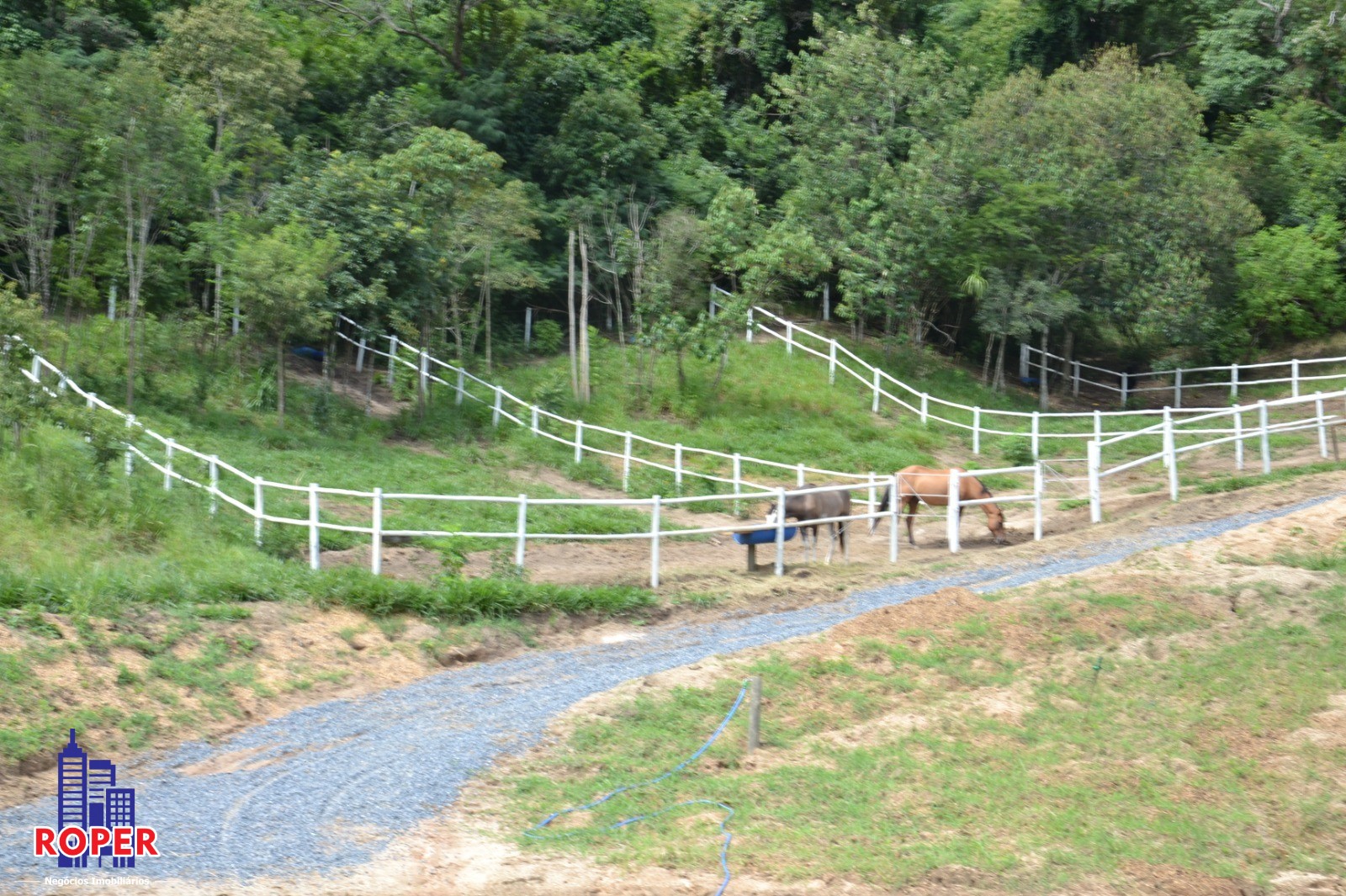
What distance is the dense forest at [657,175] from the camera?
2514 cm

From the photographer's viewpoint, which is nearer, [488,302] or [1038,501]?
[1038,501]

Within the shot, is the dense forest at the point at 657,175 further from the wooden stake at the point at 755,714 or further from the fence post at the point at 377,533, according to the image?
the wooden stake at the point at 755,714

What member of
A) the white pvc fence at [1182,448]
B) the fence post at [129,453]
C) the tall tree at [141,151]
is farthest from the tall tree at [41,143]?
the white pvc fence at [1182,448]

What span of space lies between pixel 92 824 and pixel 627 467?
51.0ft

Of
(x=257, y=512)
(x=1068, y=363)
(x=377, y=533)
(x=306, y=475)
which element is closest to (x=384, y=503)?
(x=306, y=475)

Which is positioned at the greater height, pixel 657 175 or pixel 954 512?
pixel 657 175

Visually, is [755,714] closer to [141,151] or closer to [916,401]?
[141,151]

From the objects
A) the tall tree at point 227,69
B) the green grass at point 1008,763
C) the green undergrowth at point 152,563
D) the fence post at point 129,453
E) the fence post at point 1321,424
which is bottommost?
the green grass at point 1008,763

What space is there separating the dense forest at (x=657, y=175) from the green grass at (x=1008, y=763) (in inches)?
600

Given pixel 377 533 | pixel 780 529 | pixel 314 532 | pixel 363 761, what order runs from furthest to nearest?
pixel 780 529 < pixel 314 532 < pixel 377 533 < pixel 363 761

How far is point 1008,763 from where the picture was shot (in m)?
9.45

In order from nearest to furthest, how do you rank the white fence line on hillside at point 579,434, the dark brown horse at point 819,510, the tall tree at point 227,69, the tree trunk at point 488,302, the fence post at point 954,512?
the dark brown horse at point 819,510 < the fence post at point 954,512 < the white fence line on hillside at point 579,434 < the tree trunk at point 488,302 < the tall tree at point 227,69

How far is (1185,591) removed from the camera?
1285cm

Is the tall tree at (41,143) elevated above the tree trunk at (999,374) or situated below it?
above
